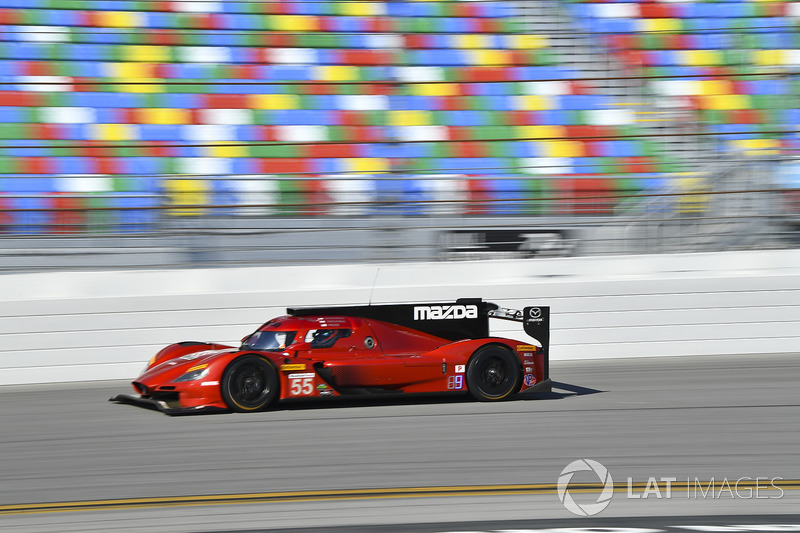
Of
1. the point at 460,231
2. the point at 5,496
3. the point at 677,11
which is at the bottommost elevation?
the point at 5,496

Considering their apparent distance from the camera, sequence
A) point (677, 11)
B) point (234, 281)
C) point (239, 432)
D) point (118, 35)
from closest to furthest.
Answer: point (239, 432) < point (234, 281) < point (118, 35) < point (677, 11)

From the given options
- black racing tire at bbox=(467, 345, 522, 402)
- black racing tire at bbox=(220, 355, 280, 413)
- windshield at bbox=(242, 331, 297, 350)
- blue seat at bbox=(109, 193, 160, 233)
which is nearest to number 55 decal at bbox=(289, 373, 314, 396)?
black racing tire at bbox=(220, 355, 280, 413)

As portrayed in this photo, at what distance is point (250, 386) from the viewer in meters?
6.53

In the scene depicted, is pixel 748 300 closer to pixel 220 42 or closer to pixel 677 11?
pixel 677 11

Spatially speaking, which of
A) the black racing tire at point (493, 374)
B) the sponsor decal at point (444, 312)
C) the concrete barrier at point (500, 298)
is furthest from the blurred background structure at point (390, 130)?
the black racing tire at point (493, 374)

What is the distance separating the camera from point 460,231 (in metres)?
9.38

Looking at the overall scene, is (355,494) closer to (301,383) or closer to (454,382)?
(301,383)

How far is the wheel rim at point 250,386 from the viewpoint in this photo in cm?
648

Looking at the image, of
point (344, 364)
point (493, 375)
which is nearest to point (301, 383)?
point (344, 364)

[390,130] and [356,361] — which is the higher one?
[390,130]

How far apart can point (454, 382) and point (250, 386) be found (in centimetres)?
152

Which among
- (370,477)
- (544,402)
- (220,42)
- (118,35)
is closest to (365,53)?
(220,42)

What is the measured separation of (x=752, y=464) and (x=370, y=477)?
204 centimetres

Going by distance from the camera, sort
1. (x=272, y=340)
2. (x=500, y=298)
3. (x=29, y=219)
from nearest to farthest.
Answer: (x=272, y=340)
(x=29, y=219)
(x=500, y=298)
